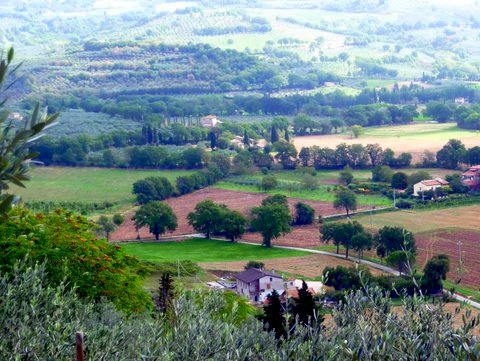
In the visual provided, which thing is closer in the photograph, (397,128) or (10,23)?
(397,128)

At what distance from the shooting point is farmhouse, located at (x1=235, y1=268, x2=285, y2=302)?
1240 inches

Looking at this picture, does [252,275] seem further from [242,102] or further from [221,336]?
[242,102]

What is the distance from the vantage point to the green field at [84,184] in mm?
54219

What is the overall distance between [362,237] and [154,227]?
11.1 m

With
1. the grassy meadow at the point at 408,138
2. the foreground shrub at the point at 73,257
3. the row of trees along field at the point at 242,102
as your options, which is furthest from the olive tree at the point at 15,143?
the row of trees along field at the point at 242,102

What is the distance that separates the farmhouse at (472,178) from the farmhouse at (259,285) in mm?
22251

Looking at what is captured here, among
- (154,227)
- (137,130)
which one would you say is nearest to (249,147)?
(137,130)

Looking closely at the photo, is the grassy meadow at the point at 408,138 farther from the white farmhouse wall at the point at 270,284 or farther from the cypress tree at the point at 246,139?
the white farmhouse wall at the point at 270,284

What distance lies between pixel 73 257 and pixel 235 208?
28.4 metres

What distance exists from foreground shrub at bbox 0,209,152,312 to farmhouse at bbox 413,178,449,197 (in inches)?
1218

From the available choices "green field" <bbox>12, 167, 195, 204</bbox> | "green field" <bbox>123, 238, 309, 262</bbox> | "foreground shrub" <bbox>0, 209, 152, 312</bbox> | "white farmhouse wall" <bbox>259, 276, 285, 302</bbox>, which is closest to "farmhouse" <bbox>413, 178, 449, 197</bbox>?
"green field" <bbox>123, 238, 309, 262</bbox>

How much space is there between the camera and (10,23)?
191 m

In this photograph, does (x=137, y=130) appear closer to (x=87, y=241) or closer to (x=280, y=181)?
(x=280, y=181)

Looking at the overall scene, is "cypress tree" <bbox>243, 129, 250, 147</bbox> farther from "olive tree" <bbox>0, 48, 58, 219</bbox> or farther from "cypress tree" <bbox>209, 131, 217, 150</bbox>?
"olive tree" <bbox>0, 48, 58, 219</bbox>
